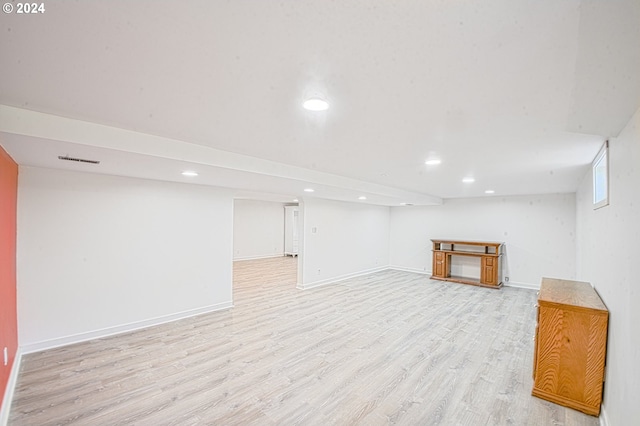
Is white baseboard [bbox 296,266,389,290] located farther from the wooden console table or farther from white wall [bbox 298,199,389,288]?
the wooden console table

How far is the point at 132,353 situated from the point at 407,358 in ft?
10.3

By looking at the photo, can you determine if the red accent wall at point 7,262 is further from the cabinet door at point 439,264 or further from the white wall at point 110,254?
the cabinet door at point 439,264

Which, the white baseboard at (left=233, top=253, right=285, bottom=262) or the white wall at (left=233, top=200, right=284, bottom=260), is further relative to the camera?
the white wall at (left=233, top=200, right=284, bottom=260)

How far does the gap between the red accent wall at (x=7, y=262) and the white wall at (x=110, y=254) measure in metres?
0.22

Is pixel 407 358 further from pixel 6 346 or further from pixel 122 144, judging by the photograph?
pixel 6 346

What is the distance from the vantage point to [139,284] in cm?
→ 396

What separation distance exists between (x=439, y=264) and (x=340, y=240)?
2.73 metres

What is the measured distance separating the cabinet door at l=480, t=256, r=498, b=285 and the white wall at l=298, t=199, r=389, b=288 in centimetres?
284

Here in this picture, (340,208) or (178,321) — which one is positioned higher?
(340,208)

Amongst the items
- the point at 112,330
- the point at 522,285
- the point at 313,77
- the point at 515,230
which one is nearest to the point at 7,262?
the point at 112,330

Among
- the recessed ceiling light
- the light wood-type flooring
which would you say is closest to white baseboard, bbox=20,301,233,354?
the light wood-type flooring

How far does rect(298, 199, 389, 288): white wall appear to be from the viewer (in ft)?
21.0

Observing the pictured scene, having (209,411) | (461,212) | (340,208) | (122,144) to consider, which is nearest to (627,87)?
(122,144)

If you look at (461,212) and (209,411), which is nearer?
(209,411)
